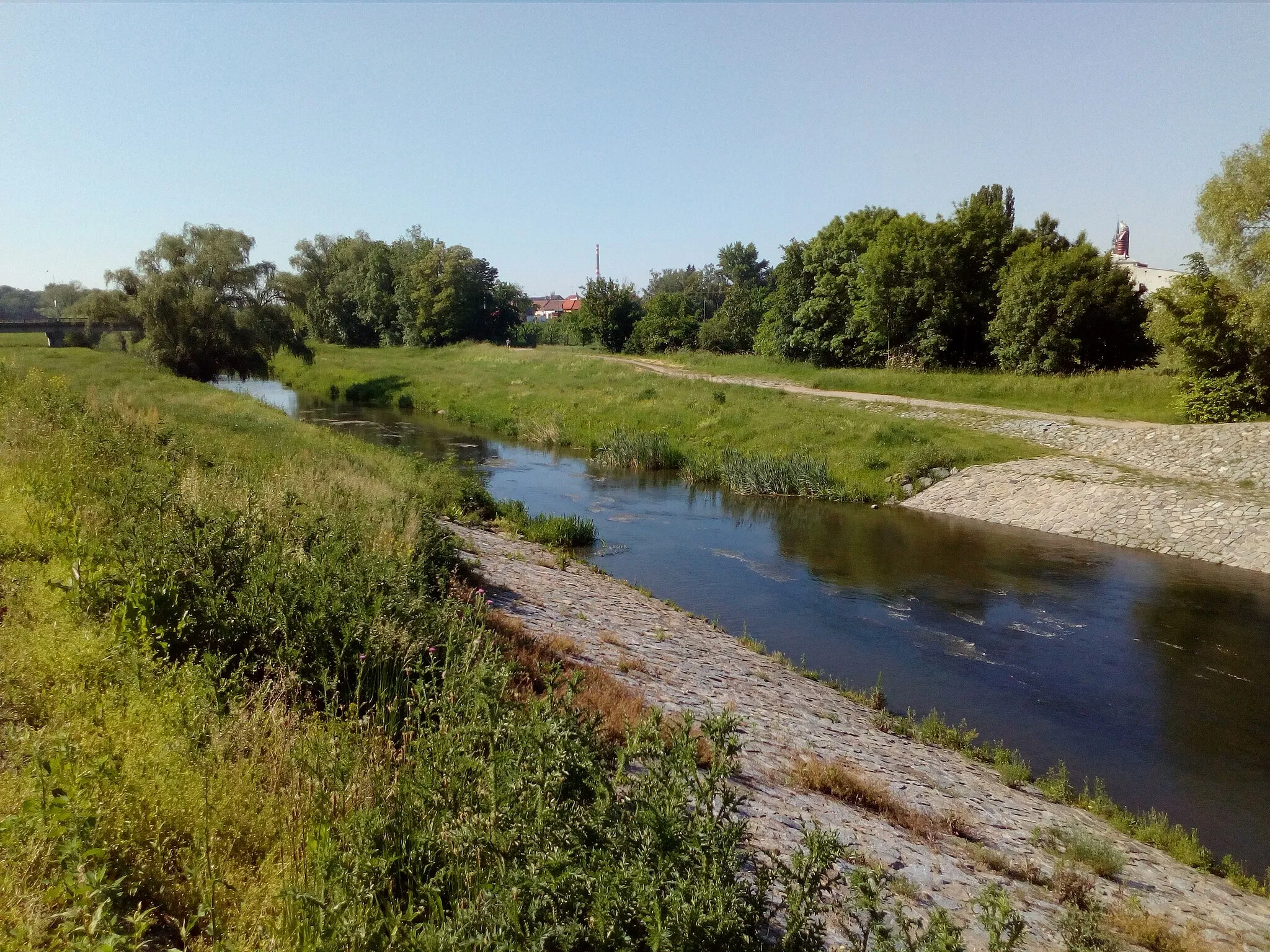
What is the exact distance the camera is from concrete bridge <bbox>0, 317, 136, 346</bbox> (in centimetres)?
4641

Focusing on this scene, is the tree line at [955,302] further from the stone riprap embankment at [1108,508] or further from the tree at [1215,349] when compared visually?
the stone riprap embankment at [1108,508]

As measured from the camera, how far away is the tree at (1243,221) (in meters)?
27.8

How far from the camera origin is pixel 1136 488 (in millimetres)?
23953

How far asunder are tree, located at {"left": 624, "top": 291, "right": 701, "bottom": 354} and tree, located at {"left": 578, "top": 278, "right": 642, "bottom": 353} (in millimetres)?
1992

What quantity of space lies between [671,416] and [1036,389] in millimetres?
17772

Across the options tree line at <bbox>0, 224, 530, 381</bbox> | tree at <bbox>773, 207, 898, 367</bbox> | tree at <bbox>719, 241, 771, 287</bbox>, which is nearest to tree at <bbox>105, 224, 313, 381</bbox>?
tree line at <bbox>0, 224, 530, 381</bbox>

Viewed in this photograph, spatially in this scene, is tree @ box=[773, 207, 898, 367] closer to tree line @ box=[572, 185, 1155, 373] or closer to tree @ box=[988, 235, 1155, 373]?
tree line @ box=[572, 185, 1155, 373]

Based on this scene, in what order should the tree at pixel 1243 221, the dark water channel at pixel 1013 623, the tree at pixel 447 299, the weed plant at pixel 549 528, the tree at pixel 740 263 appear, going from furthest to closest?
the tree at pixel 740 263, the tree at pixel 447 299, the tree at pixel 1243 221, the weed plant at pixel 549 528, the dark water channel at pixel 1013 623

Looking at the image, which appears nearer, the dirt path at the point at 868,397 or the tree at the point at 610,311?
the dirt path at the point at 868,397

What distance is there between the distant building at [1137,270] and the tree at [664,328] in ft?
117

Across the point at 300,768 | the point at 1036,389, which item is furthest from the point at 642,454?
the point at 300,768

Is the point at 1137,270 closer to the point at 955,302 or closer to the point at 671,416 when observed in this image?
the point at 955,302

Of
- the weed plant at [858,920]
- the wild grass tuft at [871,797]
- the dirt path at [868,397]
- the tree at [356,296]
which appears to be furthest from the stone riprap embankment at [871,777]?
the tree at [356,296]

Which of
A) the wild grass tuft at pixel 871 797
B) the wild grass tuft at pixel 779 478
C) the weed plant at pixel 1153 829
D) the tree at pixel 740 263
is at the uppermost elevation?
the tree at pixel 740 263
